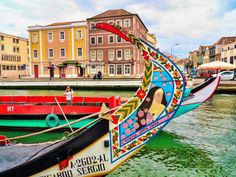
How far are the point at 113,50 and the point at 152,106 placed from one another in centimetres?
4193

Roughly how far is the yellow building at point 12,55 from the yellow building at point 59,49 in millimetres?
11122

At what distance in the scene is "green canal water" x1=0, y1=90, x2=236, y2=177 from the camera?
21.8 ft

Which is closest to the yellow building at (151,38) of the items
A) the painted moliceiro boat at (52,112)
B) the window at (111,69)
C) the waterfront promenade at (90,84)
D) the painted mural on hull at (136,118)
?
the window at (111,69)

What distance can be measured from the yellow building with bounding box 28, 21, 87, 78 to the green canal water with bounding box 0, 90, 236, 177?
118 ft

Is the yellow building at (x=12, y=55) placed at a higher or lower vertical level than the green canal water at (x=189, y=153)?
higher

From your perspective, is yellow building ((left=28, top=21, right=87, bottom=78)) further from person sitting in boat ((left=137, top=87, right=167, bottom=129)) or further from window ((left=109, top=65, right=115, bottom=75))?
person sitting in boat ((left=137, top=87, right=167, bottom=129))

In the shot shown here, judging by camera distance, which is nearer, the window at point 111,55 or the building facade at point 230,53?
the window at point 111,55

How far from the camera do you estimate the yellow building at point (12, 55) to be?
6010 cm

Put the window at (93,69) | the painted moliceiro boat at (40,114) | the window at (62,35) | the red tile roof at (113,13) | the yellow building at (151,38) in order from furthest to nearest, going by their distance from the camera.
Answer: the yellow building at (151,38) → the window at (62,35) → the window at (93,69) → the red tile roof at (113,13) → the painted moliceiro boat at (40,114)

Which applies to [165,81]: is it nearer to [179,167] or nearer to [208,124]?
[179,167]

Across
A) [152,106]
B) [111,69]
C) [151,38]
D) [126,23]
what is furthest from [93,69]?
[152,106]

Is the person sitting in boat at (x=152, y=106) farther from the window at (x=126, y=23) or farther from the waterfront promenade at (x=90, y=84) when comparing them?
the window at (x=126, y=23)

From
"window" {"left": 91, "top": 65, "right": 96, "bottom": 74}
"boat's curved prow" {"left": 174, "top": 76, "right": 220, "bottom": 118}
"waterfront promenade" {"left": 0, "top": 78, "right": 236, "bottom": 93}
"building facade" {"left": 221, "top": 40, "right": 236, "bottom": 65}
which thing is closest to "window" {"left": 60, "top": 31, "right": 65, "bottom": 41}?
"window" {"left": 91, "top": 65, "right": 96, "bottom": 74}

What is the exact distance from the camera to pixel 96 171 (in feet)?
13.7
